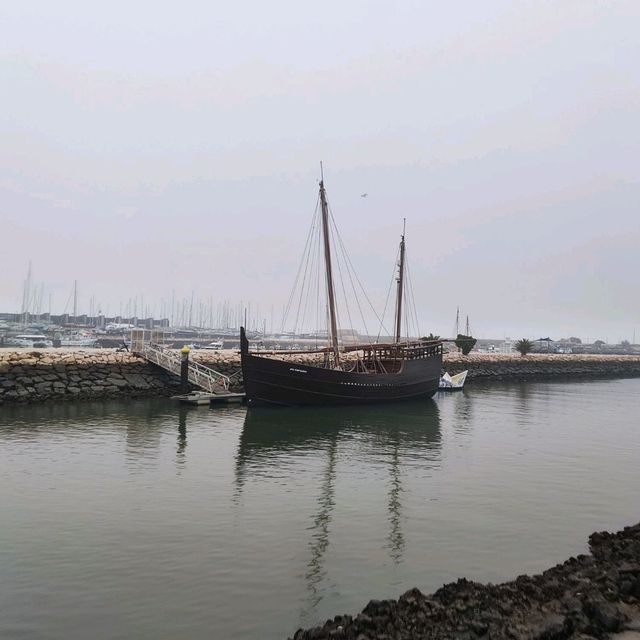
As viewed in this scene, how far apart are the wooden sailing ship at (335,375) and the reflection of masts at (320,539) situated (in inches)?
633

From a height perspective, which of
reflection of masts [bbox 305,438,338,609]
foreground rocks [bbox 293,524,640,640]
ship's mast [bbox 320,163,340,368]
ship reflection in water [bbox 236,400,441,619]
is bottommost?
ship reflection in water [bbox 236,400,441,619]

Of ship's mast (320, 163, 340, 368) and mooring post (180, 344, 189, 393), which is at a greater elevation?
ship's mast (320, 163, 340, 368)

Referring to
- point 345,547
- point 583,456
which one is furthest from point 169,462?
point 583,456

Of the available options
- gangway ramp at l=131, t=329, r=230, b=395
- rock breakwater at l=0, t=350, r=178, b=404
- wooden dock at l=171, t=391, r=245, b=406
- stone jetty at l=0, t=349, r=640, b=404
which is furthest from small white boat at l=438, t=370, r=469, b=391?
rock breakwater at l=0, t=350, r=178, b=404

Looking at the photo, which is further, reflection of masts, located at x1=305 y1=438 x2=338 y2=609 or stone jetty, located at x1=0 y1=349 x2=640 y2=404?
stone jetty, located at x1=0 y1=349 x2=640 y2=404

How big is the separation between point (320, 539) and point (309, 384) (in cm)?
2339

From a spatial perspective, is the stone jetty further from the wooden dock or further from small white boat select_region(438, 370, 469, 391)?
small white boat select_region(438, 370, 469, 391)

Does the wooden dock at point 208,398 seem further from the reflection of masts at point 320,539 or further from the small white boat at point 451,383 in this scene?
the small white boat at point 451,383

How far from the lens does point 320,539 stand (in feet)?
39.6

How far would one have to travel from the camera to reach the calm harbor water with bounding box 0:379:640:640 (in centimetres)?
897

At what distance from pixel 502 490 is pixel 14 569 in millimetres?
12958

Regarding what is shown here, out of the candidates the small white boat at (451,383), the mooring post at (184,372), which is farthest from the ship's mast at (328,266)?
the small white boat at (451,383)

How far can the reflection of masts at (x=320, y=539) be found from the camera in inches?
380

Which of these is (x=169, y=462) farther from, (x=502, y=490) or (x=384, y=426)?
(x=384, y=426)
